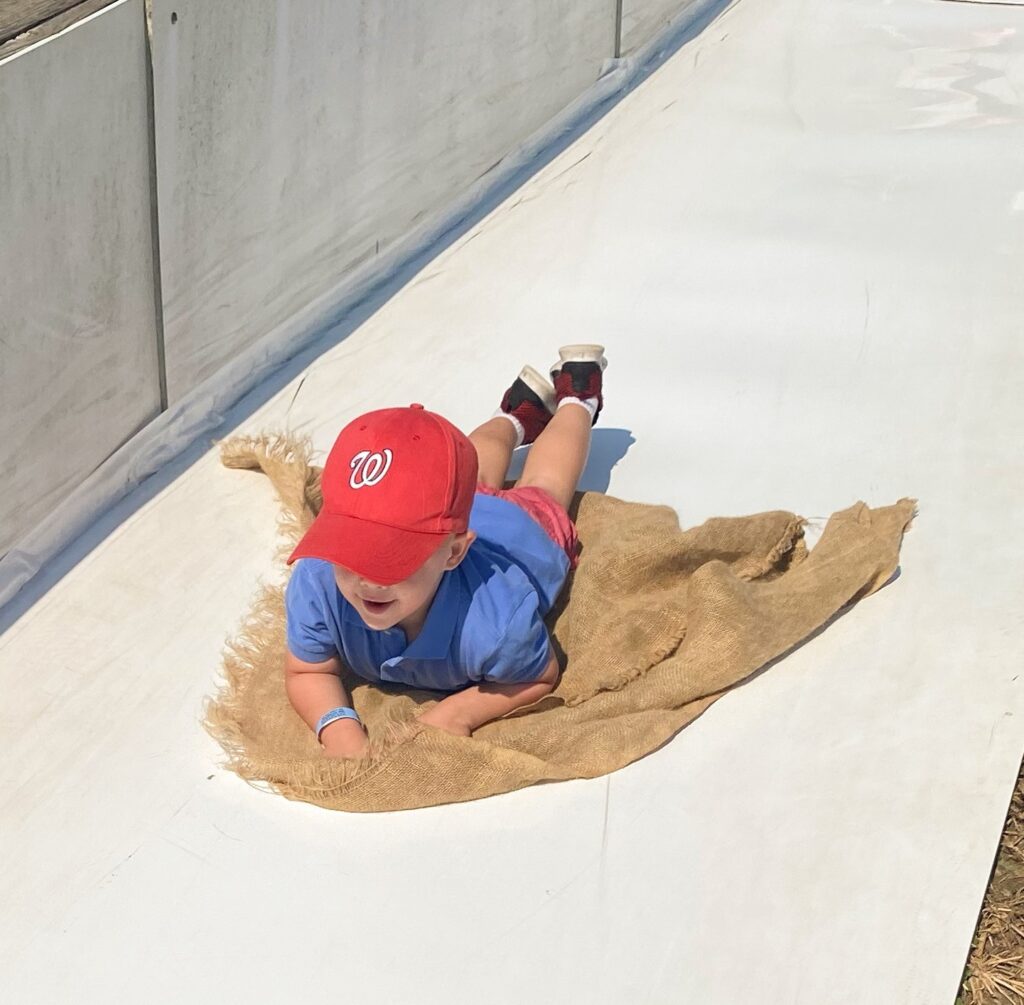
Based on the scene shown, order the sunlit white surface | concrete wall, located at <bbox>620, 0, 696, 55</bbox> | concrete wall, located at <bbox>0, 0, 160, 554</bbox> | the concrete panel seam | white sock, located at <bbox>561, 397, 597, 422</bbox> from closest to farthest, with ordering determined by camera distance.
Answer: the sunlit white surface
concrete wall, located at <bbox>0, 0, 160, 554</bbox>
the concrete panel seam
white sock, located at <bbox>561, 397, 597, 422</bbox>
concrete wall, located at <bbox>620, 0, 696, 55</bbox>

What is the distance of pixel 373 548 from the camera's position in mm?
2059

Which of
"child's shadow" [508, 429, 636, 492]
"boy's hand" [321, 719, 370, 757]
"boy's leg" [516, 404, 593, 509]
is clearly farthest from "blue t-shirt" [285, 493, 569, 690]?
"child's shadow" [508, 429, 636, 492]

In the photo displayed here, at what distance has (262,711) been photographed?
2414 millimetres

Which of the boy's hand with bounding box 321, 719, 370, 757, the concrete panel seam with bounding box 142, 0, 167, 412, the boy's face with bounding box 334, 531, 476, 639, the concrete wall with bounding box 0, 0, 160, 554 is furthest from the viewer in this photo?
the concrete panel seam with bounding box 142, 0, 167, 412

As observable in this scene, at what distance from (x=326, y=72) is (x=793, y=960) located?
7.73ft

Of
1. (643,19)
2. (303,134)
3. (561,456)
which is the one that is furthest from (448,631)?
(643,19)

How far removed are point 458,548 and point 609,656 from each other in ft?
1.28

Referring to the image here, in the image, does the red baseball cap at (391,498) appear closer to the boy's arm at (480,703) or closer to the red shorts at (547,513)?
the boy's arm at (480,703)

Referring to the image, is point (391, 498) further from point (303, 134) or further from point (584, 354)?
point (303, 134)

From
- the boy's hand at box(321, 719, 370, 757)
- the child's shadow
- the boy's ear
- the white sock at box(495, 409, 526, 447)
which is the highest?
the boy's ear

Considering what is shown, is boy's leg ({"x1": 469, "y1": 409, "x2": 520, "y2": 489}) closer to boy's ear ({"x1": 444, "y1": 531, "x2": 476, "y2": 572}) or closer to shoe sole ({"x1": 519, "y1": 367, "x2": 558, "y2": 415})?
shoe sole ({"x1": 519, "y1": 367, "x2": 558, "y2": 415})

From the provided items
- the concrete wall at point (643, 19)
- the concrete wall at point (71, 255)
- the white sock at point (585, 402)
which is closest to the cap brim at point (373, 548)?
the concrete wall at point (71, 255)

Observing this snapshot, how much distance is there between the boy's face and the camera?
213 cm

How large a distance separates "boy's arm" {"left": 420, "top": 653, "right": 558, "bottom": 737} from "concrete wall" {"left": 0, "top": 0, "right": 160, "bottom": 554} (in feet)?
3.13
